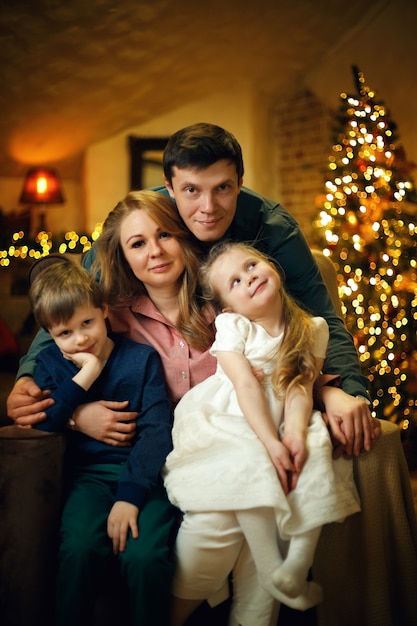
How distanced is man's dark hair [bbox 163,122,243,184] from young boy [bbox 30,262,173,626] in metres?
0.45

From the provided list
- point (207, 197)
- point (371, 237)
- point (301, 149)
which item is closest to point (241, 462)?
point (207, 197)

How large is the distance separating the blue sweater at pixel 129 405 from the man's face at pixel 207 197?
0.41m

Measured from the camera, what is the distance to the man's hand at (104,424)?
5.23ft

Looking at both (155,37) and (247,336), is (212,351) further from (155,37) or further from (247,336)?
(155,37)

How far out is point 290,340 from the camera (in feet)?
5.22

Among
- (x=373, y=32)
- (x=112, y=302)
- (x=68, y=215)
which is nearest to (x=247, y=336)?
(x=112, y=302)

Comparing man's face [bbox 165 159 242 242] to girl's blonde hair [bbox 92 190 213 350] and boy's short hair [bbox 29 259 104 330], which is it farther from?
boy's short hair [bbox 29 259 104 330]

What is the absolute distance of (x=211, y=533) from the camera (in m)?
1.36

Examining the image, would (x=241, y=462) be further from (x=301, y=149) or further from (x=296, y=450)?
(x=301, y=149)

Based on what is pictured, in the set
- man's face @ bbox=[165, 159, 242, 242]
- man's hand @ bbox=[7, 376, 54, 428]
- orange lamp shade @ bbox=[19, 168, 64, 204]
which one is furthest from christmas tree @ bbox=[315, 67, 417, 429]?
orange lamp shade @ bbox=[19, 168, 64, 204]

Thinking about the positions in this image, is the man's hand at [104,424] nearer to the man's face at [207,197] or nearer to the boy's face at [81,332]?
the boy's face at [81,332]

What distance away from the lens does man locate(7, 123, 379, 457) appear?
1.53m

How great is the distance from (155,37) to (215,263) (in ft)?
11.2

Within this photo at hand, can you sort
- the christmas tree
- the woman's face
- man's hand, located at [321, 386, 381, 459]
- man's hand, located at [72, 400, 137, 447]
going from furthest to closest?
the christmas tree
the woman's face
man's hand, located at [72, 400, 137, 447]
man's hand, located at [321, 386, 381, 459]
